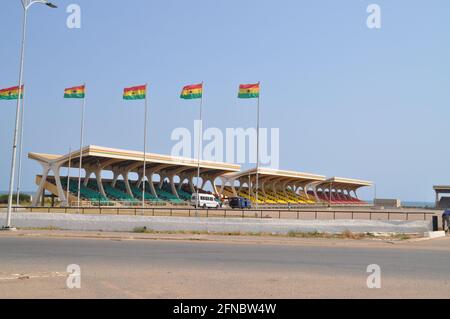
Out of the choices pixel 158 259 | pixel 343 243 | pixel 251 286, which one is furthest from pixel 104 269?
pixel 343 243

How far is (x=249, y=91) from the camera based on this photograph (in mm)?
43469

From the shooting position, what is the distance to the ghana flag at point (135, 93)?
149 ft

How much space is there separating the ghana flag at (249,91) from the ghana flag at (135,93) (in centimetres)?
860

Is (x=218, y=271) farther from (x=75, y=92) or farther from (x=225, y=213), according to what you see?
(x=75, y=92)

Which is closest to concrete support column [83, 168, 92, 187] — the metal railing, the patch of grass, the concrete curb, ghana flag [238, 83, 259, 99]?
the metal railing

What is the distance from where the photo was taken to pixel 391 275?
472 inches

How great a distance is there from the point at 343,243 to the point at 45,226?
17595mm

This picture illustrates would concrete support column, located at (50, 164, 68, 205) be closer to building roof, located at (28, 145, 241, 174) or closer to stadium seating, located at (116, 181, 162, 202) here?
building roof, located at (28, 145, 241, 174)

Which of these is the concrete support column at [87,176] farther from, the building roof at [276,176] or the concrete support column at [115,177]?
the building roof at [276,176]

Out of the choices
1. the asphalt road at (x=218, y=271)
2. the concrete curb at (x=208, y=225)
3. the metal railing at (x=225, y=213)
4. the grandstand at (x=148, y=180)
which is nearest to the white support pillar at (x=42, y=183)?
the grandstand at (x=148, y=180)

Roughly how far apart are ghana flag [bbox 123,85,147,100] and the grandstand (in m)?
11.5

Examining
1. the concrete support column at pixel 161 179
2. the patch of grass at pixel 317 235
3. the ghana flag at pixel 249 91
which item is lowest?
the patch of grass at pixel 317 235

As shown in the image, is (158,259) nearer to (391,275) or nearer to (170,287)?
(170,287)

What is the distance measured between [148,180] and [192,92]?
34.2 meters
